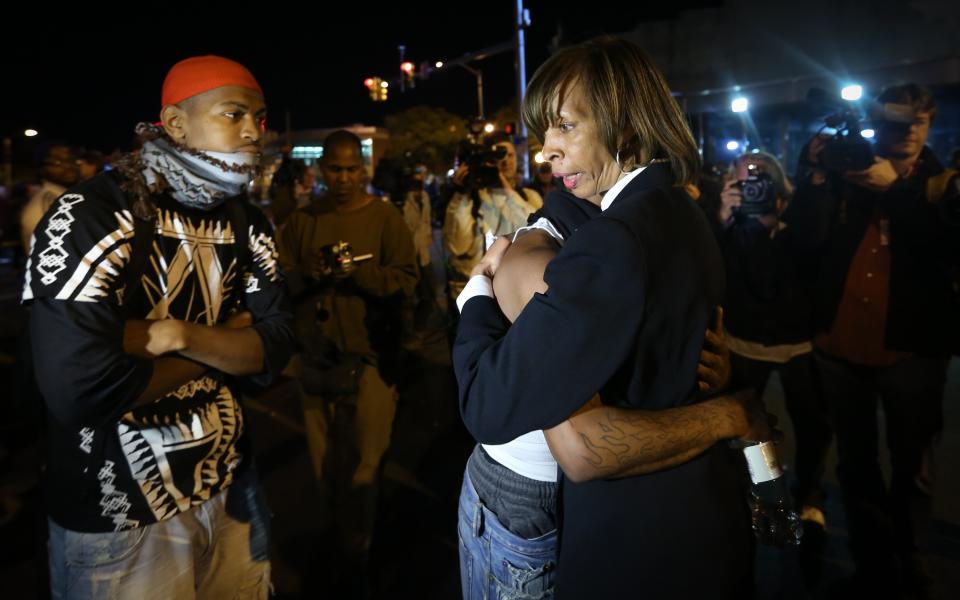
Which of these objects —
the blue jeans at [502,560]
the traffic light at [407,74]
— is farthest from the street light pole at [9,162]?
the traffic light at [407,74]

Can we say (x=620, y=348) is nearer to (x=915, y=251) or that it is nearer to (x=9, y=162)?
(x=915, y=251)

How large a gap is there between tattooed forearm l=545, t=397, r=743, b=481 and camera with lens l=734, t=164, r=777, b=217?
8.73ft

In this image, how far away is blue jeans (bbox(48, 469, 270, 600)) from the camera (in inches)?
67.7

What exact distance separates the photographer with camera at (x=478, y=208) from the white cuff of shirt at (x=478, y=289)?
3281 mm

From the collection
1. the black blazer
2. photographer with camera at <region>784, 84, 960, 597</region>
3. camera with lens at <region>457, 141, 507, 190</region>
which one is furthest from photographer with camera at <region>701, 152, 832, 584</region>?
the black blazer

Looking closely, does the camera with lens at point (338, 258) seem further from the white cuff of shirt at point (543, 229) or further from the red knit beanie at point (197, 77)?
the white cuff of shirt at point (543, 229)

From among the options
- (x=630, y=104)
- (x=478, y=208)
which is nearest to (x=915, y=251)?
(x=630, y=104)

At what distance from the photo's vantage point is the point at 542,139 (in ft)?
5.32

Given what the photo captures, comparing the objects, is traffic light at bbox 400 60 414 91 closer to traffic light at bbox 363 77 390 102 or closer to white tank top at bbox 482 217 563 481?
traffic light at bbox 363 77 390 102

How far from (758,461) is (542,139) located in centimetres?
97

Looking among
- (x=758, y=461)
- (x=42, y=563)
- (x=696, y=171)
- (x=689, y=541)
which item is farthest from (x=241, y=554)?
(x=696, y=171)

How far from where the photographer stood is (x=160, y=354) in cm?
175

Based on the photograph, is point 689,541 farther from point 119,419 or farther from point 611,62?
point 119,419

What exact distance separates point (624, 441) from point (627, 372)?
0.14 m
